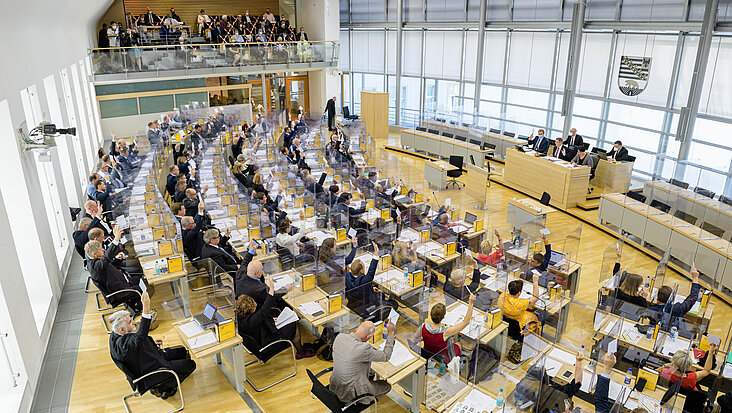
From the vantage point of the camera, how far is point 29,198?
24.8 feet

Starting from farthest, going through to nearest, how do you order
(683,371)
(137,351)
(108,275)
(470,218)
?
1. (470,218)
2. (108,275)
3. (137,351)
4. (683,371)

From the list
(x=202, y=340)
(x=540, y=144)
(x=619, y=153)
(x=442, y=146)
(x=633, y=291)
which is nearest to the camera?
(x=202, y=340)

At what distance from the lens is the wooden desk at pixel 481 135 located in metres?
17.6

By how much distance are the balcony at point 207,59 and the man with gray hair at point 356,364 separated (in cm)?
1616

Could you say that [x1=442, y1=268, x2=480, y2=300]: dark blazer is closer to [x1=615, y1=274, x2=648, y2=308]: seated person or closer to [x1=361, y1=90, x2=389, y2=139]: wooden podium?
[x1=615, y1=274, x2=648, y2=308]: seated person

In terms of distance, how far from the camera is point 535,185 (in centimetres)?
1437

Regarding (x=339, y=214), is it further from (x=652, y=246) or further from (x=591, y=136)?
(x=591, y=136)

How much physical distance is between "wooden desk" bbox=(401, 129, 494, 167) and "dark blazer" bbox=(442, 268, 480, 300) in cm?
925

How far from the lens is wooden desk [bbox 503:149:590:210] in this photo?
13.3 m

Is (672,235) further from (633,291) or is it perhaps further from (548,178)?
(548,178)

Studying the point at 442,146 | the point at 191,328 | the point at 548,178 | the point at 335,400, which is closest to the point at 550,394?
the point at 335,400

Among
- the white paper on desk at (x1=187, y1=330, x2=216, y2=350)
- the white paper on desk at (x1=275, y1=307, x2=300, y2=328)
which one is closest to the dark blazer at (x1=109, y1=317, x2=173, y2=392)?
the white paper on desk at (x1=187, y1=330, x2=216, y2=350)

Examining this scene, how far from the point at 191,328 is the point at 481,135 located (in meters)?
14.5

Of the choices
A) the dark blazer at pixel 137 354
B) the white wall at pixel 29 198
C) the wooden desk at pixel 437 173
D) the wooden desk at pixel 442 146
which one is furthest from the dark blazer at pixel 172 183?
the wooden desk at pixel 442 146
